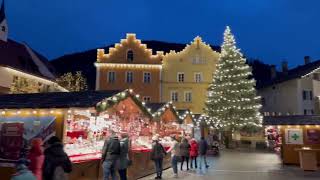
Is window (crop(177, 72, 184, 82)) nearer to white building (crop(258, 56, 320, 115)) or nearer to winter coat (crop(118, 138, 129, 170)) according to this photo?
white building (crop(258, 56, 320, 115))

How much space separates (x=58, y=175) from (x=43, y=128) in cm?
438

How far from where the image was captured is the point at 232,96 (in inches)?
1523

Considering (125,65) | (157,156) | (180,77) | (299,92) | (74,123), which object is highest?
(125,65)

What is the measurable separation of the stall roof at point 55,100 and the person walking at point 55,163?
14.4 ft

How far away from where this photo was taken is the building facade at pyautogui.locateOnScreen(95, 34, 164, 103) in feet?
141

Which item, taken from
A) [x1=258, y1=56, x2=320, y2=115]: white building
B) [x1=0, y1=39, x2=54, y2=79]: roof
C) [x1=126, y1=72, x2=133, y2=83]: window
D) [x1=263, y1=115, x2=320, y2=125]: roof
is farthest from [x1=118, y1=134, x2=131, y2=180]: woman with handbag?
[x1=258, y1=56, x2=320, y2=115]: white building

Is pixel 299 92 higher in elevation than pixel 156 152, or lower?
higher

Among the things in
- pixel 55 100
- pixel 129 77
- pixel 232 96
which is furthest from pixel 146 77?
pixel 55 100

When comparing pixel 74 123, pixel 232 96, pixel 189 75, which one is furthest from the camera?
pixel 189 75

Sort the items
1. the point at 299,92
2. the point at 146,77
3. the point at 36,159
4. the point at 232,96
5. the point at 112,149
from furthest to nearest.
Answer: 1. the point at 299,92
2. the point at 146,77
3. the point at 232,96
4. the point at 112,149
5. the point at 36,159

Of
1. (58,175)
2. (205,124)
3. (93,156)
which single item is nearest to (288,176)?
(93,156)

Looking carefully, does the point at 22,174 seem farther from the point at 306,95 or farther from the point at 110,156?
the point at 306,95

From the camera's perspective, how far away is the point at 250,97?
38594 millimetres

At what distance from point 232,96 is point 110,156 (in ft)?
95.1
